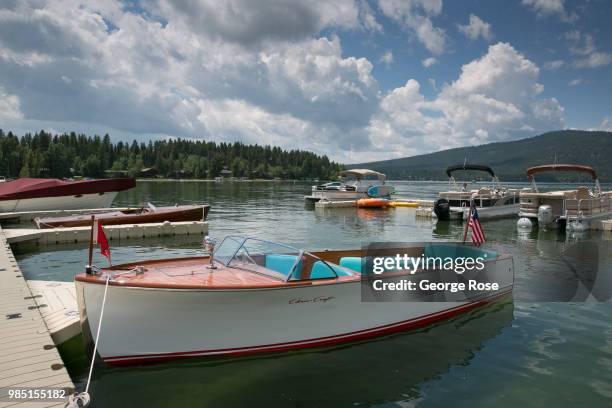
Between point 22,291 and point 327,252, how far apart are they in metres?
7.27

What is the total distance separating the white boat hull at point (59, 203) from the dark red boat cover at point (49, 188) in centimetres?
38

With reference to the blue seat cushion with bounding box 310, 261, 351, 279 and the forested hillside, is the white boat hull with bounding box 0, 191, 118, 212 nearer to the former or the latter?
the blue seat cushion with bounding box 310, 261, 351, 279

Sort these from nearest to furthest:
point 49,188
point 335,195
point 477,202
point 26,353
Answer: point 26,353 < point 49,188 < point 477,202 < point 335,195

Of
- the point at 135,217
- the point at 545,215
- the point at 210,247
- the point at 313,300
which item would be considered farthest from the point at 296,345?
the point at 545,215

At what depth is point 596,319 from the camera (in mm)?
10797

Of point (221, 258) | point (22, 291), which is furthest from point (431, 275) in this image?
point (22, 291)

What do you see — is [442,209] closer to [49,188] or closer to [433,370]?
[433,370]

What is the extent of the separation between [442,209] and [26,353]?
104 feet

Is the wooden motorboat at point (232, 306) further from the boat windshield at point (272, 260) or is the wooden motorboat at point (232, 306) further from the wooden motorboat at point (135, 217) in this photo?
the wooden motorboat at point (135, 217)

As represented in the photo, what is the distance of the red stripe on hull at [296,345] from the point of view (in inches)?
289

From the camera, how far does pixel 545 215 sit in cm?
2962

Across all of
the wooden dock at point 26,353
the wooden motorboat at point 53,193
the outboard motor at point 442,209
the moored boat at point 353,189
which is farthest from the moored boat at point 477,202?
the wooden dock at point 26,353

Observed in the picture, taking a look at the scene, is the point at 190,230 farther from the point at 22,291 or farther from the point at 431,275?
the point at 431,275

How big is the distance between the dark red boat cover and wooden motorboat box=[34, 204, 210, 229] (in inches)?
199
